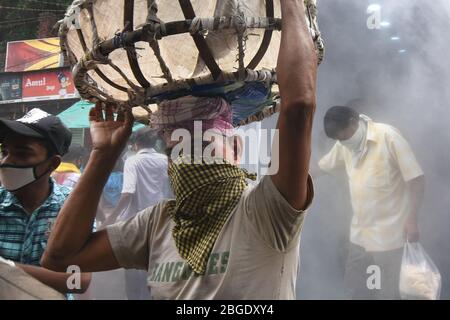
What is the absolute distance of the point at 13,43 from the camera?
891cm

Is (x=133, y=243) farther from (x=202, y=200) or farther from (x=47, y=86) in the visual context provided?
(x=47, y=86)

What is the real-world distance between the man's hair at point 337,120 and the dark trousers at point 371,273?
35.2 inches

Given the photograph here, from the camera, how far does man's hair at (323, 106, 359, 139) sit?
409cm

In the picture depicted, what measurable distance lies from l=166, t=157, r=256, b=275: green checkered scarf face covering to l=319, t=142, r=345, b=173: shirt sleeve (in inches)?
116

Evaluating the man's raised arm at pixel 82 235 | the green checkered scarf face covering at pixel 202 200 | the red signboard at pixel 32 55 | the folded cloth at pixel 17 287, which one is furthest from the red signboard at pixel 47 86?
the folded cloth at pixel 17 287

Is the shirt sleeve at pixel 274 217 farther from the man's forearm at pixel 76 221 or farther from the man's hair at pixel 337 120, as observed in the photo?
the man's hair at pixel 337 120

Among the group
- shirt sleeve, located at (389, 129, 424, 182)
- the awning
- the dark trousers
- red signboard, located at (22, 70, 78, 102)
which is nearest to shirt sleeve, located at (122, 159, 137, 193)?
the dark trousers

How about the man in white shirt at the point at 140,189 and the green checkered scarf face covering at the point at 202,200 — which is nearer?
the green checkered scarf face covering at the point at 202,200

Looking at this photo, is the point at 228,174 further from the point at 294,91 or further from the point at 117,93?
the point at 117,93

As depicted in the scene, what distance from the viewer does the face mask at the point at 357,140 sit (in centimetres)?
406

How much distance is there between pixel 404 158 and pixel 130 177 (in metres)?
2.11

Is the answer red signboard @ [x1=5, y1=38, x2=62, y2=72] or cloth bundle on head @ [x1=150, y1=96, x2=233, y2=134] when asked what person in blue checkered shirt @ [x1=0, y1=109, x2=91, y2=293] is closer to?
cloth bundle on head @ [x1=150, y1=96, x2=233, y2=134]

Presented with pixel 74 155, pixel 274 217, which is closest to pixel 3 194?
pixel 274 217
